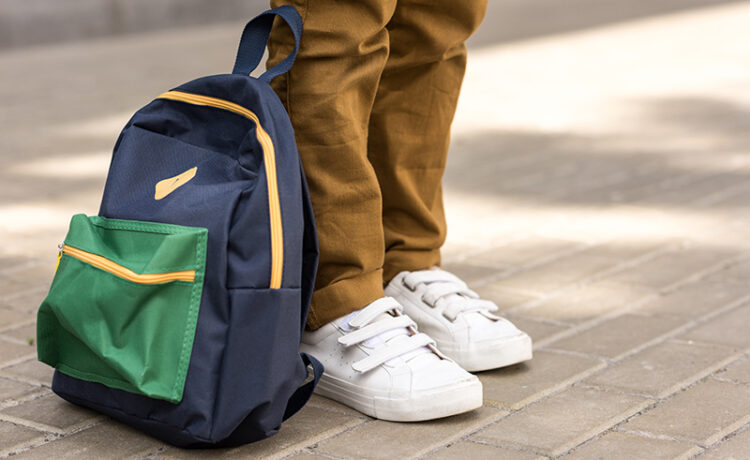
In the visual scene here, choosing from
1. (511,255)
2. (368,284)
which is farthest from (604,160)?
(368,284)

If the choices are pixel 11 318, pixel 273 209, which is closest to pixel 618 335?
pixel 273 209

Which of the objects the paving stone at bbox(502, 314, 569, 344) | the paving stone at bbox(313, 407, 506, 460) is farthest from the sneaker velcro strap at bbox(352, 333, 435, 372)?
the paving stone at bbox(502, 314, 569, 344)

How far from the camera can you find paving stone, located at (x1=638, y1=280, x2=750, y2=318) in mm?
2312

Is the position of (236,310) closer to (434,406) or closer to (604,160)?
(434,406)

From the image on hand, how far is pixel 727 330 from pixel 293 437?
104 centimetres

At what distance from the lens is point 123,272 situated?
63.2 inches

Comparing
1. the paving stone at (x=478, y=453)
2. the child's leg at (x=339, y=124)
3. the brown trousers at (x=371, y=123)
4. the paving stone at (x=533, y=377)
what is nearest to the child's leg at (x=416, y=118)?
the brown trousers at (x=371, y=123)

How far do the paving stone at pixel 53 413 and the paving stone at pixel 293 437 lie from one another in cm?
23

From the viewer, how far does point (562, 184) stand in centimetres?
359

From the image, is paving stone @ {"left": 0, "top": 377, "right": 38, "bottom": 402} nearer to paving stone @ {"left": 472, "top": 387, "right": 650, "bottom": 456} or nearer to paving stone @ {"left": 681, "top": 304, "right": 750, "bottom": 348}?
paving stone @ {"left": 472, "top": 387, "right": 650, "bottom": 456}

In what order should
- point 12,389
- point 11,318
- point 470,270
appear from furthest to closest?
1. point 470,270
2. point 11,318
3. point 12,389

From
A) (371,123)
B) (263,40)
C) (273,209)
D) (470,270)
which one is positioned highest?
(263,40)

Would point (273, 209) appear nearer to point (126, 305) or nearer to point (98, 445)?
point (126, 305)

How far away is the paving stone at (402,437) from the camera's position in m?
1.63
